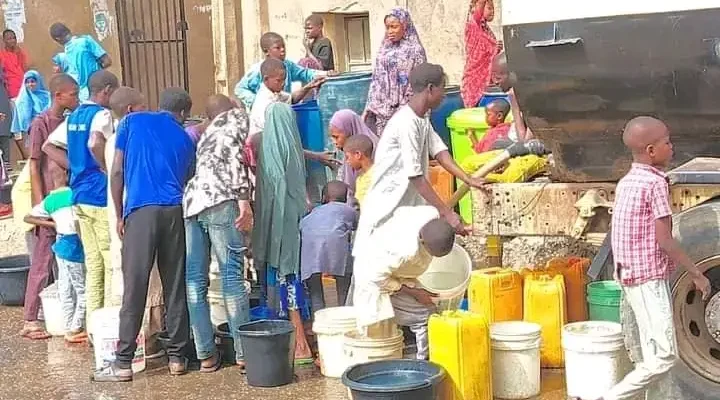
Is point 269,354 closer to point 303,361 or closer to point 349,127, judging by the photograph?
point 303,361

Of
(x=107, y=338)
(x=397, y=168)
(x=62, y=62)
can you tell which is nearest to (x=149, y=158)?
(x=107, y=338)

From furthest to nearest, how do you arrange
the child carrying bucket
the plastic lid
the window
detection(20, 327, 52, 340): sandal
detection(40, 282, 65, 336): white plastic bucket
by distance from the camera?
the window
the plastic lid
detection(20, 327, 52, 340): sandal
detection(40, 282, 65, 336): white plastic bucket
the child carrying bucket

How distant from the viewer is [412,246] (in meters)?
6.00

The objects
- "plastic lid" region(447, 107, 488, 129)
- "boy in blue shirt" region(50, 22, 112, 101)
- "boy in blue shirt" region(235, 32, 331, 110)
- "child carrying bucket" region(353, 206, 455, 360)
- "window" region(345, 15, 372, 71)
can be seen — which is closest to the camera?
"child carrying bucket" region(353, 206, 455, 360)

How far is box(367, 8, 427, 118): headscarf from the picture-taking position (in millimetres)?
9125

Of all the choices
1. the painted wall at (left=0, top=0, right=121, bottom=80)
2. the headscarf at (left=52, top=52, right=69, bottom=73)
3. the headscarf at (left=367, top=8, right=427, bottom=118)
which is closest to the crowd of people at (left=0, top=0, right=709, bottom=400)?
the headscarf at (left=367, top=8, right=427, bottom=118)

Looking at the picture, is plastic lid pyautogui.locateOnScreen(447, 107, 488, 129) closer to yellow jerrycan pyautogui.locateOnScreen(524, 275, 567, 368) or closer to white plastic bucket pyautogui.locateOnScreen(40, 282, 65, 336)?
yellow jerrycan pyautogui.locateOnScreen(524, 275, 567, 368)

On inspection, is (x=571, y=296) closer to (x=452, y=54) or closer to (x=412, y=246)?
(x=412, y=246)

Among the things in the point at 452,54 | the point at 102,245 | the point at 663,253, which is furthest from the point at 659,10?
the point at 452,54

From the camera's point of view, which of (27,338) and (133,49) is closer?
(27,338)

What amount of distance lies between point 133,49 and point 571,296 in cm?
985

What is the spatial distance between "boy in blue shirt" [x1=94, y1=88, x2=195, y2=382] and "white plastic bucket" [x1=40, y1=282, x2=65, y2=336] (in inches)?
50.4

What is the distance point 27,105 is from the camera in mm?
12961

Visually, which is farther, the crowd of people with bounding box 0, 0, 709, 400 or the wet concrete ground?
the wet concrete ground
